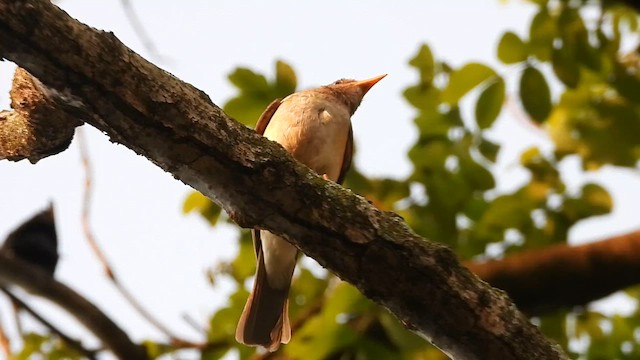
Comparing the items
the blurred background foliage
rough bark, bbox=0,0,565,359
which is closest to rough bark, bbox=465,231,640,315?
the blurred background foliage

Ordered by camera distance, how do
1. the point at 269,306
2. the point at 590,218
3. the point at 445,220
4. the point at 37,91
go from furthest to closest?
1. the point at 590,218
2. the point at 445,220
3. the point at 269,306
4. the point at 37,91

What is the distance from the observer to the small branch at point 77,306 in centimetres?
359

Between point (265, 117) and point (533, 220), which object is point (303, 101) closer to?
point (265, 117)

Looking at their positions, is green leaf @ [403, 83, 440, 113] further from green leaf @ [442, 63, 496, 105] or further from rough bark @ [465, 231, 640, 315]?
rough bark @ [465, 231, 640, 315]

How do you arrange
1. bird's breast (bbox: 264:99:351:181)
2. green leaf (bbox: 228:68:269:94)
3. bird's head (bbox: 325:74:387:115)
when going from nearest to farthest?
1. bird's breast (bbox: 264:99:351:181)
2. green leaf (bbox: 228:68:269:94)
3. bird's head (bbox: 325:74:387:115)

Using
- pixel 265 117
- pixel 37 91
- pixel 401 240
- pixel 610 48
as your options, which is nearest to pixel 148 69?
pixel 37 91

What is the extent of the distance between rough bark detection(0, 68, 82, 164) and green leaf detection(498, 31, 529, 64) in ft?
6.87

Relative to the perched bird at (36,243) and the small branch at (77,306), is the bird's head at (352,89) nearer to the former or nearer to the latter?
the small branch at (77,306)

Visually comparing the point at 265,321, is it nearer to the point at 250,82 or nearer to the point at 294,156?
the point at 294,156

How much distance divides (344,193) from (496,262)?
2019 millimetres

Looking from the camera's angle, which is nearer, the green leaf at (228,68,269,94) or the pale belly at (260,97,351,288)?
the pale belly at (260,97,351,288)

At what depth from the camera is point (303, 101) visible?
3.39 meters

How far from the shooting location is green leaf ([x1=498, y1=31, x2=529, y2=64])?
11.4 ft

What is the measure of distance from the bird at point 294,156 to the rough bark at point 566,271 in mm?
924
